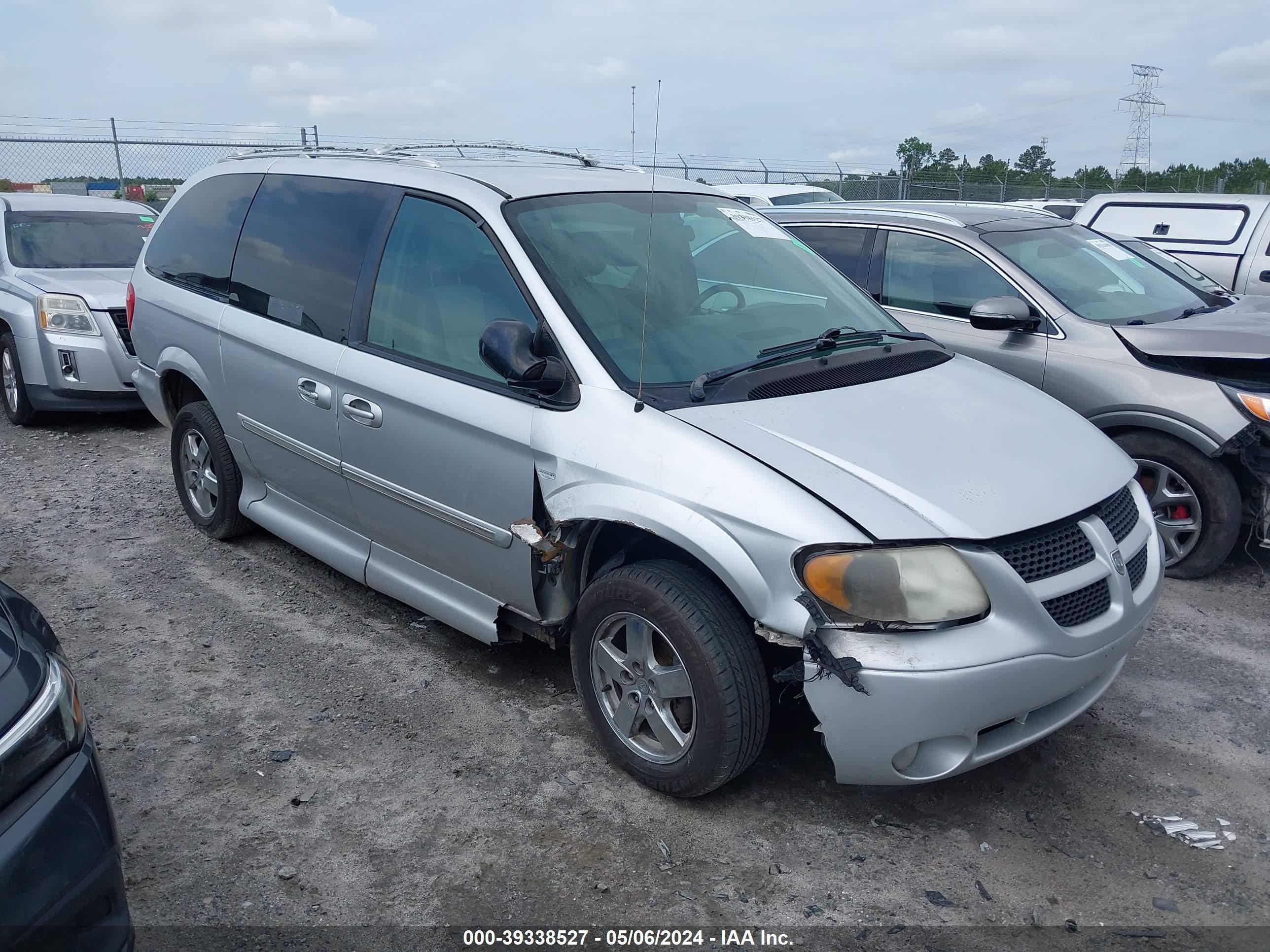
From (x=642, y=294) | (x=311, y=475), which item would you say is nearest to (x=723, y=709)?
(x=642, y=294)

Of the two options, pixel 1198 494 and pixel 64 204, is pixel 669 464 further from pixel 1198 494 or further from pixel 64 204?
pixel 64 204

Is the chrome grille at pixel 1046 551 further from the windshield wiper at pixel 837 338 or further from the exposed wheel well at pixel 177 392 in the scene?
the exposed wheel well at pixel 177 392

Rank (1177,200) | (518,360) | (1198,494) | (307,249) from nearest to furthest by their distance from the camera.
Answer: (518,360) < (307,249) < (1198,494) < (1177,200)

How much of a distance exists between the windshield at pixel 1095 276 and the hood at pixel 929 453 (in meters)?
2.13

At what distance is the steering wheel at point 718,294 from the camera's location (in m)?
3.62

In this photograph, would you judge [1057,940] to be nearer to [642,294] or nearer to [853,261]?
[642,294]

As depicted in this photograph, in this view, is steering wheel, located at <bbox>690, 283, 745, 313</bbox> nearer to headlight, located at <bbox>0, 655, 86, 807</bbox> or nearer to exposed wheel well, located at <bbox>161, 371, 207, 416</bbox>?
headlight, located at <bbox>0, 655, 86, 807</bbox>

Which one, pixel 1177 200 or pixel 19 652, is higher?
pixel 1177 200

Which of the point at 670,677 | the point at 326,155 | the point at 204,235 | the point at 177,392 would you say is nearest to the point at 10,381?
the point at 177,392

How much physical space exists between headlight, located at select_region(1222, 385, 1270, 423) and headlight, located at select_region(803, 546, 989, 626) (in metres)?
2.75

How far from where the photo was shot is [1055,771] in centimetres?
339

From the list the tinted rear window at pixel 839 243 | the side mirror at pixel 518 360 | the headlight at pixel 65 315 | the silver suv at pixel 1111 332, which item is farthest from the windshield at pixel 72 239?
the side mirror at pixel 518 360

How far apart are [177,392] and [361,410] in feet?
6.69

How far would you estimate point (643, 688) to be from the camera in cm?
316
